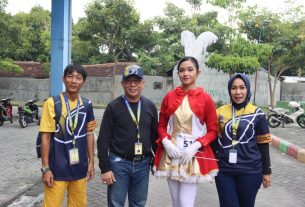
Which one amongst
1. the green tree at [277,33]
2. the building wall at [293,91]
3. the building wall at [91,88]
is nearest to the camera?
the green tree at [277,33]

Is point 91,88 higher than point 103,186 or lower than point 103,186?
higher

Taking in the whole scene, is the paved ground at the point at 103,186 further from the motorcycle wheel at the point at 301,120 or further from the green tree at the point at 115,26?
the green tree at the point at 115,26

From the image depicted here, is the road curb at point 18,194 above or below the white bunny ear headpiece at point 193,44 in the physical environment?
below

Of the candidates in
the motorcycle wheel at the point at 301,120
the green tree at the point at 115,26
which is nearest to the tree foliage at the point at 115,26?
the green tree at the point at 115,26

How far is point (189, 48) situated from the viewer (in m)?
16.6

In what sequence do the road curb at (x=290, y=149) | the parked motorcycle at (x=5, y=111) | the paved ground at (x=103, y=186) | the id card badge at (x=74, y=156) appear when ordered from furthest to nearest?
the parked motorcycle at (x=5, y=111)
the road curb at (x=290, y=149)
the paved ground at (x=103, y=186)
the id card badge at (x=74, y=156)

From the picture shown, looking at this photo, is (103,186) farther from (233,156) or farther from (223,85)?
(223,85)

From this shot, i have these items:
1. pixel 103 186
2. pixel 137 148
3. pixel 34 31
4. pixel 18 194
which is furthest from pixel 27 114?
pixel 34 31

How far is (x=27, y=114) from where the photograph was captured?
13.5 m

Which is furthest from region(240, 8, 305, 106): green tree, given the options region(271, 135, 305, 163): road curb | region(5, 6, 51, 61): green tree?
region(5, 6, 51, 61): green tree

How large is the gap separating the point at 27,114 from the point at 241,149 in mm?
11450


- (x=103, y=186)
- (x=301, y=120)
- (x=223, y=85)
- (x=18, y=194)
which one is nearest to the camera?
(x=18, y=194)

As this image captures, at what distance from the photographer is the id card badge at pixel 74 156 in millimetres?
3221

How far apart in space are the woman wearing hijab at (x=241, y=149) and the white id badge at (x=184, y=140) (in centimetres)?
29
